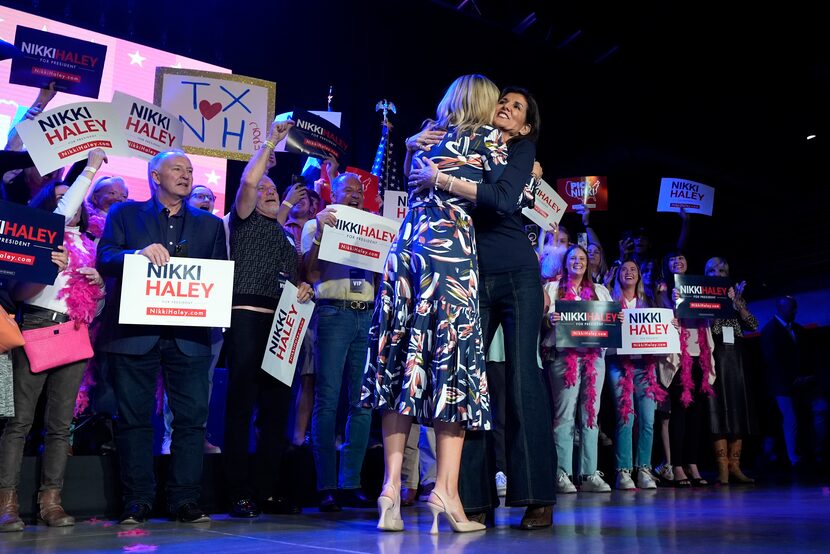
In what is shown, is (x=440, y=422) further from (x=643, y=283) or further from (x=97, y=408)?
(x=643, y=283)

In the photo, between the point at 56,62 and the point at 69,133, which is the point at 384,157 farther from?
the point at 69,133

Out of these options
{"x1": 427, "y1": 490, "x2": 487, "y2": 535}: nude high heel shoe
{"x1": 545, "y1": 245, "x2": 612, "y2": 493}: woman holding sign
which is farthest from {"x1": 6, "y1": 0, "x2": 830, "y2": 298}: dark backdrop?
{"x1": 427, "y1": 490, "x2": 487, "y2": 535}: nude high heel shoe

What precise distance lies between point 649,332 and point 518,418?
2.79 m

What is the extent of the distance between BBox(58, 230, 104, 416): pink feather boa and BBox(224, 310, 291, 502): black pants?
0.58 m

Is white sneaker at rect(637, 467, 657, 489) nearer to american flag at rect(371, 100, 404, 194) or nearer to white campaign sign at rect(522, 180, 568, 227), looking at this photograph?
white campaign sign at rect(522, 180, 568, 227)

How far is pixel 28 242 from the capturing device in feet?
9.54

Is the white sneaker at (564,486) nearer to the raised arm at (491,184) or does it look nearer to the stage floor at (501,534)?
the stage floor at (501,534)

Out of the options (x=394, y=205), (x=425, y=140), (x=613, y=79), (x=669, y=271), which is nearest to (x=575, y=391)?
(x=669, y=271)

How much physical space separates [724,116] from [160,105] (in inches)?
263

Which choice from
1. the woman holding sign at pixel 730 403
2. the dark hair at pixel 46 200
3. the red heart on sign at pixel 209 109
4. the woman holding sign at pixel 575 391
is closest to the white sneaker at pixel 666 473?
the woman holding sign at pixel 730 403

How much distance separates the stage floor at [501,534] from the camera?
216 cm

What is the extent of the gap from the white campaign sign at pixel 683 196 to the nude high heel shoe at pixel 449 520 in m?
4.49

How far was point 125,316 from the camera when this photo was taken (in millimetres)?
2959

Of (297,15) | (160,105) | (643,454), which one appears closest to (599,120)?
(297,15)
